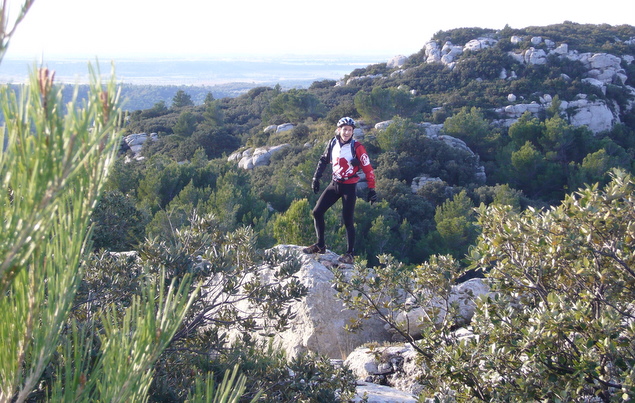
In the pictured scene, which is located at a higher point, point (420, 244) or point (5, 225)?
point (5, 225)

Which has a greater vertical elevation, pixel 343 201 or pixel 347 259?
pixel 343 201

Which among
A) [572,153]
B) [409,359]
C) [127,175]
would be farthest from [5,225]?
[572,153]

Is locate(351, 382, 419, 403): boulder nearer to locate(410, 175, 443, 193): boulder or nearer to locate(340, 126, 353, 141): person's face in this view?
locate(340, 126, 353, 141): person's face

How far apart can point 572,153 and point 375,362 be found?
68.2 feet

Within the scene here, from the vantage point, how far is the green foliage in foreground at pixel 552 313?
214 cm

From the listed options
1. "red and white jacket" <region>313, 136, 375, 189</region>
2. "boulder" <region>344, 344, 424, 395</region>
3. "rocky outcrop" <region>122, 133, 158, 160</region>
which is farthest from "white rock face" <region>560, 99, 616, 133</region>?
"boulder" <region>344, 344, 424, 395</region>

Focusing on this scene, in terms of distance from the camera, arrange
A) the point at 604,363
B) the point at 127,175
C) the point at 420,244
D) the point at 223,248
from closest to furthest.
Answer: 1. the point at 604,363
2. the point at 223,248
3. the point at 127,175
4. the point at 420,244

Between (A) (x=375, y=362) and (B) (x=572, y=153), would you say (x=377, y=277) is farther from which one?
(B) (x=572, y=153)

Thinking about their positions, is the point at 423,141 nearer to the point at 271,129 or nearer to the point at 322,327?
the point at 271,129

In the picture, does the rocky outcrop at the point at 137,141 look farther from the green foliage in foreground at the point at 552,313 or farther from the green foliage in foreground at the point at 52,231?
the green foliage in foreground at the point at 52,231

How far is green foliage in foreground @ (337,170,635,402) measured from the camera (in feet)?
7.04

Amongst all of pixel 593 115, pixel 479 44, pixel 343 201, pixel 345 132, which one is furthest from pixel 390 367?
pixel 479 44

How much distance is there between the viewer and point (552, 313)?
2207 millimetres

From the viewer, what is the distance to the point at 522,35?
39.0 metres
